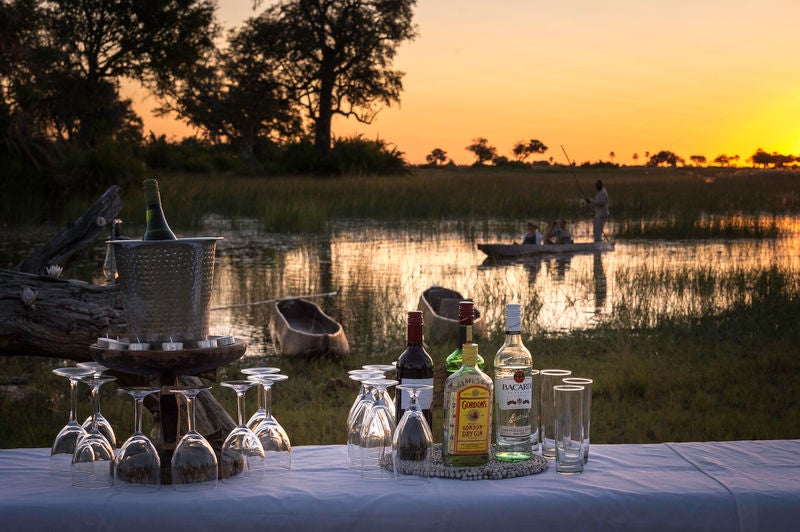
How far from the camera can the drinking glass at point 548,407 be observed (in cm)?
275

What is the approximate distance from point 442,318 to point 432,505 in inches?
324

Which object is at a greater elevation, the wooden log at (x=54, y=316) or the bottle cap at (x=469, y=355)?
the bottle cap at (x=469, y=355)

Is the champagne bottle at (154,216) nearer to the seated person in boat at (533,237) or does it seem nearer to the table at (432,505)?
the table at (432,505)

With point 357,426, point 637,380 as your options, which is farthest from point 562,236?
point 357,426

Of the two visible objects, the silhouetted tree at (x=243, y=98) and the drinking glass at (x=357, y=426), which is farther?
the silhouetted tree at (x=243, y=98)

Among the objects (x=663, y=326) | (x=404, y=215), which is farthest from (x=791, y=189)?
(x=663, y=326)

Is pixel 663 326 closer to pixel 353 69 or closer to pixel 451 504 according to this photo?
pixel 451 504

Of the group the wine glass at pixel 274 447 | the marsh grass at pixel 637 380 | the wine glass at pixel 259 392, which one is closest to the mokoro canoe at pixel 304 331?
the marsh grass at pixel 637 380

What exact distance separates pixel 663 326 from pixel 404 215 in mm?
18409

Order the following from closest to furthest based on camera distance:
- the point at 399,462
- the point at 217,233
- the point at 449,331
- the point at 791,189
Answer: the point at 399,462, the point at 449,331, the point at 217,233, the point at 791,189

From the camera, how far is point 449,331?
34.9 feet

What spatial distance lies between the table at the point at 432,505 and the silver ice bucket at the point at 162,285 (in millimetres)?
421

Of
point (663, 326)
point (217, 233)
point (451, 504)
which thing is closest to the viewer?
point (451, 504)

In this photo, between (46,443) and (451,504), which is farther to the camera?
(46,443)
